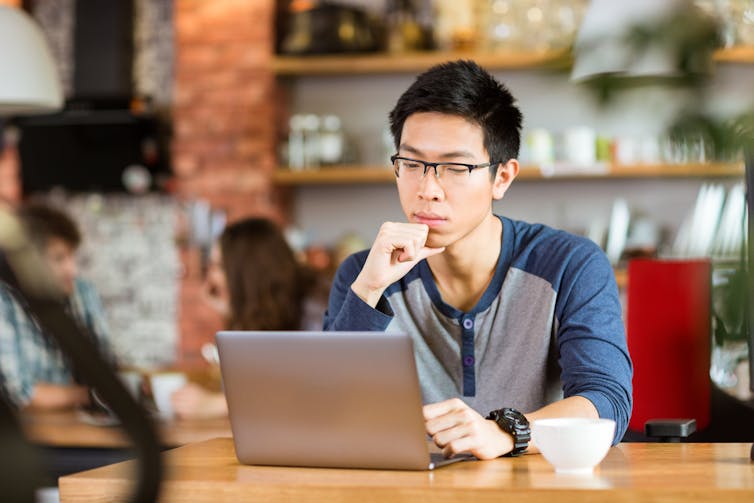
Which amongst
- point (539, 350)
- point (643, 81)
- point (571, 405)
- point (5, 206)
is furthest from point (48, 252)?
point (539, 350)

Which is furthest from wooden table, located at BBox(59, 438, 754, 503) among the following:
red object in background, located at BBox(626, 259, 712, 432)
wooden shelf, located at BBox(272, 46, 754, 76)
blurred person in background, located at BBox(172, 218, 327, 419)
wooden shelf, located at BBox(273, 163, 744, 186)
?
wooden shelf, located at BBox(272, 46, 754, 76)

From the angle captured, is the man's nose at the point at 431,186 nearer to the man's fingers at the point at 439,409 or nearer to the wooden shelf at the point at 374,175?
the man's fingers at the point at 439,409

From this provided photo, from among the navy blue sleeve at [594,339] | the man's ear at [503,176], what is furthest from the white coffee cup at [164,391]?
the navy blue sleeve at [594,339]

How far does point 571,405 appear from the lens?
5.65ft

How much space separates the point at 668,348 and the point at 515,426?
107 centimetres

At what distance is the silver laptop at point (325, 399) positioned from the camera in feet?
4.67

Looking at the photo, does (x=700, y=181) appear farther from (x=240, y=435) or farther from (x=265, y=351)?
(x=240, y=435)

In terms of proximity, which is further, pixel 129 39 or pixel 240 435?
pixel 129 39

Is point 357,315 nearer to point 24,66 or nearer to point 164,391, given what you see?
point 164,391

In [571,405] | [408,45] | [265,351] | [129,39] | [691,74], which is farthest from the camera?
[129,39]

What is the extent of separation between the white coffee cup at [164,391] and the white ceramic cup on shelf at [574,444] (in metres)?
1.76

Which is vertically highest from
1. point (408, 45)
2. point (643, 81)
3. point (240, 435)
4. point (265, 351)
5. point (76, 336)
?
point (408, 45)

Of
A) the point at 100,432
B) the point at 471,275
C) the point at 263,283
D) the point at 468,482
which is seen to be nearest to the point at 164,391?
the point at 100,432

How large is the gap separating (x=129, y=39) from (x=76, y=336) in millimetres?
5140
